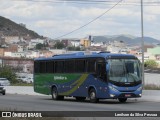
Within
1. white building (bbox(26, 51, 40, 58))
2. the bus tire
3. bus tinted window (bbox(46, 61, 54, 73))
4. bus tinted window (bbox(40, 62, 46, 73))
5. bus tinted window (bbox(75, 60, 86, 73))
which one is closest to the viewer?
bus tinted window (bbox(75, 60, 86, 73))

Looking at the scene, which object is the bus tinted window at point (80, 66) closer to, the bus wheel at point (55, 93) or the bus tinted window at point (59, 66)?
the bus tinted window at point (59, 66)

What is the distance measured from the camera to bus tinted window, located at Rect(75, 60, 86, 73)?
31.8 m

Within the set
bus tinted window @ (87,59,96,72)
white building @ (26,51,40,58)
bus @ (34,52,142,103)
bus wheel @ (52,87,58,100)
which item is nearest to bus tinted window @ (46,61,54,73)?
bus @ (34,52,142,103)

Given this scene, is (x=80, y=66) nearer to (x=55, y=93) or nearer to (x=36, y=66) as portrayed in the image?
(x=55, y=93)

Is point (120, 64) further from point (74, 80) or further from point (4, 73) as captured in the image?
point (4, 73)

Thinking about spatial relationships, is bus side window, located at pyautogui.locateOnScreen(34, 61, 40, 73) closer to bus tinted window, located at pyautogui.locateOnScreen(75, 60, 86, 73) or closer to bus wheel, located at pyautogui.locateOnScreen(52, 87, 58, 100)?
bus wheel, located at pyautogui.locateOnScreen(52, 87, 58, 100)

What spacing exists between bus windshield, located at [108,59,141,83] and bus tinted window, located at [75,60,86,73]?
110 inches

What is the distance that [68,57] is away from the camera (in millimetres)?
33656

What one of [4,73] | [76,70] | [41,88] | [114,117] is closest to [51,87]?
[41,88]

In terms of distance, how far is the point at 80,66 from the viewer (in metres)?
32.3

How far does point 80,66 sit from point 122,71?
152 inches

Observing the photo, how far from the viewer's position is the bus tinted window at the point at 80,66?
104 feet

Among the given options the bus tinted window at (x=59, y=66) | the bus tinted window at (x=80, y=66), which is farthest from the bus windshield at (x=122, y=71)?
the bus tinted window at (x=59, y=66)

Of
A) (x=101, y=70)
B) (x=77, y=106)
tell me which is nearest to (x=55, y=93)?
(x=101, y=70)
